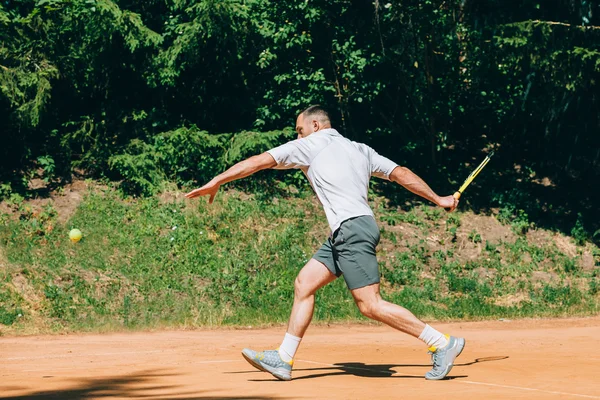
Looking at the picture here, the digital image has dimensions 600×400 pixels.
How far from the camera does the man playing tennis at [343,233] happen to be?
20.6 ft

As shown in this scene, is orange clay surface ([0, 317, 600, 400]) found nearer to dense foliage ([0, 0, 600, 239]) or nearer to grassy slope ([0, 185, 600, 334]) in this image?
grassy slope ([0, 185, 600, 334])

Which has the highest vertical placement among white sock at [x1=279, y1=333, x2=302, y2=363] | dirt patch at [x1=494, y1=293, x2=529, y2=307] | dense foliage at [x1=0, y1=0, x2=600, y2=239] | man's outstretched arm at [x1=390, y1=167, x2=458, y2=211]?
dense foliage at [x1=0, y1=0, x2=600, y2=239]

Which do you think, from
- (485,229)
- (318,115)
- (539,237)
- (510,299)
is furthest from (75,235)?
(539,237)

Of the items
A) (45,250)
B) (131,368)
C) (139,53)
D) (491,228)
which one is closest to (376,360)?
(131,368)

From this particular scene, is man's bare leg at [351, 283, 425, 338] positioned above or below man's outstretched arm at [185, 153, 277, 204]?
below

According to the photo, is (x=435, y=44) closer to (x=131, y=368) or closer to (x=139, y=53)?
(x=139, y=53)

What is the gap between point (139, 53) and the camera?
A: 17906 mm

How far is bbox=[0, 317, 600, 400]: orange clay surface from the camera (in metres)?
5.82

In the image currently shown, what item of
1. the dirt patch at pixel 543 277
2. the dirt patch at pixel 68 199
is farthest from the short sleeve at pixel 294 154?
the dirt patch at pixel 68 199

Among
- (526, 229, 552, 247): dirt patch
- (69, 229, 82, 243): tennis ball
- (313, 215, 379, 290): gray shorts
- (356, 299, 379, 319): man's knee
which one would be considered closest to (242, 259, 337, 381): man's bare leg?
(313, 215, 379, 290): gray shorts

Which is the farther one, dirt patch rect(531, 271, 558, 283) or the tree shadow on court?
dirt patch rect(531, 271, 558, 283)

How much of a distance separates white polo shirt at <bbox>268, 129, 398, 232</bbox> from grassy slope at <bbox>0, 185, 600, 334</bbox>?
7007 millimetres

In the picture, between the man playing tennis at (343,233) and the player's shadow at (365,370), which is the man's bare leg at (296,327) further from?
the player's shadow at (365,370)

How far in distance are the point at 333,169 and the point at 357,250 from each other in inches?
26.2
